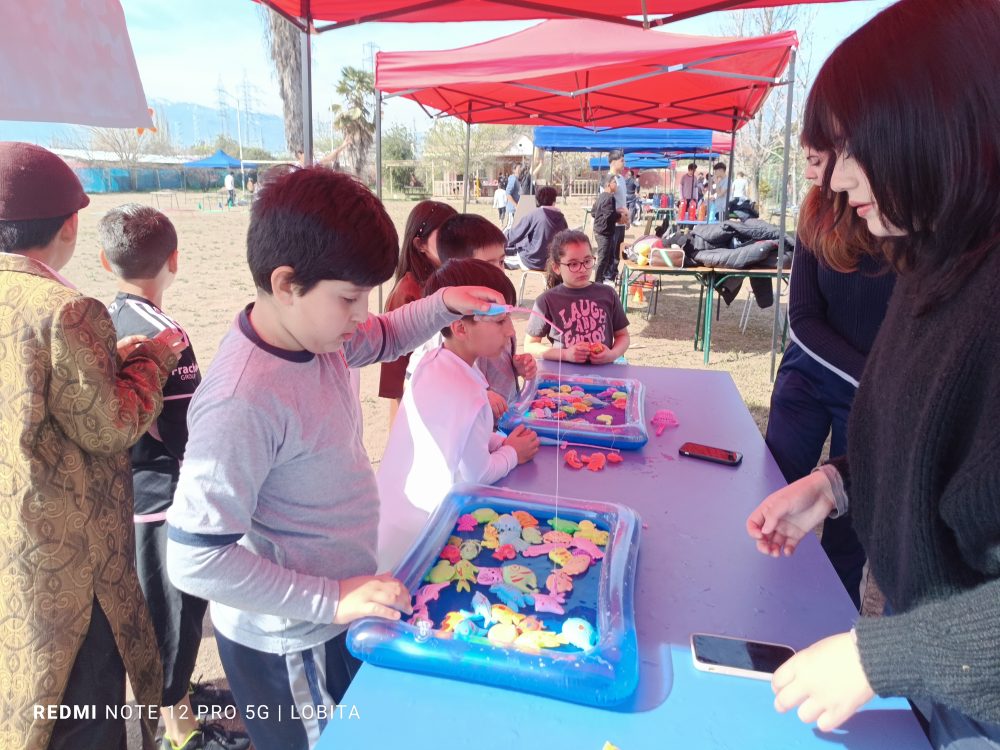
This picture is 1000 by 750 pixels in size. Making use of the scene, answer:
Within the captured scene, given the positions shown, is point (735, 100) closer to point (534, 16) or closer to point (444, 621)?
point (534, 16)

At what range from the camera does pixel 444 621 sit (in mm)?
1047

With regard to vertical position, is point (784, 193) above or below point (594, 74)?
below

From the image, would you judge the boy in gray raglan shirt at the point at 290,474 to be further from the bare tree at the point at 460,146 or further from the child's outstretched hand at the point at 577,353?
the bare tree at the point at 460,146

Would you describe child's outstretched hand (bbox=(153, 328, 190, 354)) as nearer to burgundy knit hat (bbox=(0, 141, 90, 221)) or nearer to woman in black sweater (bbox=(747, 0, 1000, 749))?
burgundy knit hat (bbox=(0, 141, 90, 221))

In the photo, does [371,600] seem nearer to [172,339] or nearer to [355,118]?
[172,339]

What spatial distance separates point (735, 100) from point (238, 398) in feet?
21.8

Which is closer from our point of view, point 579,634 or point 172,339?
point 579,634

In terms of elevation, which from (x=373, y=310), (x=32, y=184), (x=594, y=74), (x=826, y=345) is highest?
(x=594, y=74)

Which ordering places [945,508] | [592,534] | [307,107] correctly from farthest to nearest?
[307,107] < [592,534] < [945,508]

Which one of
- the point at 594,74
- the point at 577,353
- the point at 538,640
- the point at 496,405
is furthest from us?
the point at 594,74

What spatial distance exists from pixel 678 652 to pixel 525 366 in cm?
153

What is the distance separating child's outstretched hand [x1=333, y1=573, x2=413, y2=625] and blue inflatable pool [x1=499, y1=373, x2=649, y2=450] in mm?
904

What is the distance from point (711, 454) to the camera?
1.83m

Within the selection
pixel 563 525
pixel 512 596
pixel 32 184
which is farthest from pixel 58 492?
pixel 563 525
